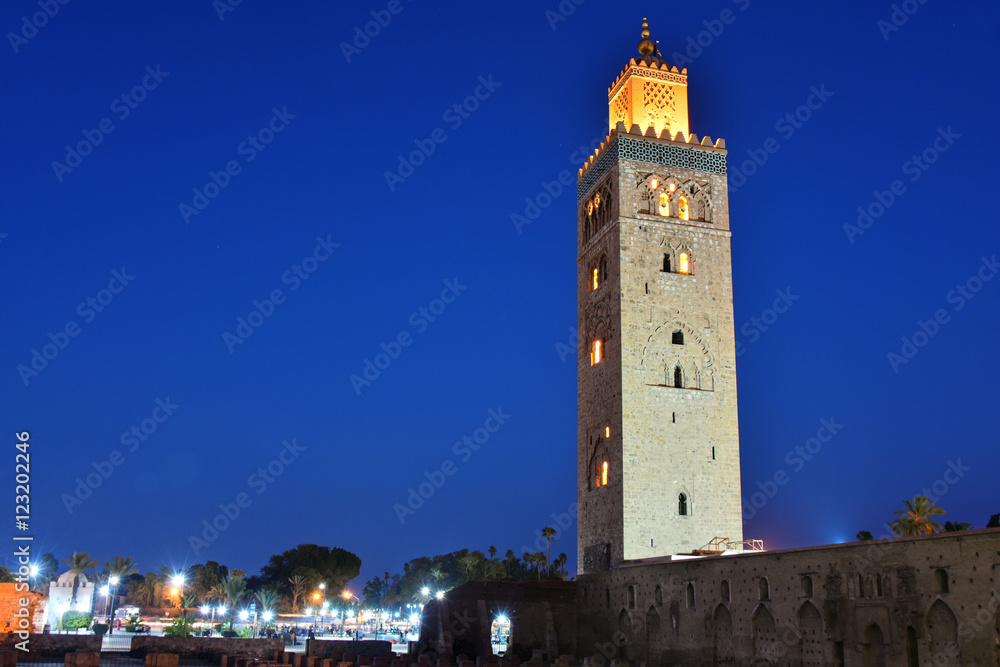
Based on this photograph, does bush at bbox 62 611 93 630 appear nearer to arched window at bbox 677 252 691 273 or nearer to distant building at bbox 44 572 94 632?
distant building at bbox 44 572 94 632

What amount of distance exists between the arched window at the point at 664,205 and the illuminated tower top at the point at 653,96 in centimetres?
255

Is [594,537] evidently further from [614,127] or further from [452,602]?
[614,127]

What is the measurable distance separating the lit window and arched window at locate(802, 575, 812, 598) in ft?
46.3

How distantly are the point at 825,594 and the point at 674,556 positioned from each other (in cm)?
990

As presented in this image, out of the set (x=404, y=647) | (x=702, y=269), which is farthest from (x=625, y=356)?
(x=404, y=647)

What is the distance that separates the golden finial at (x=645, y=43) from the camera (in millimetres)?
36094

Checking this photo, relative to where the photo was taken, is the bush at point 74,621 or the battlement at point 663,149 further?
the bush at point 74,621

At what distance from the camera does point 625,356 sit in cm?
3148

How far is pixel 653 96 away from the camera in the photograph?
35.0 m

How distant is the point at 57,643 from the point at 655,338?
21.1 m

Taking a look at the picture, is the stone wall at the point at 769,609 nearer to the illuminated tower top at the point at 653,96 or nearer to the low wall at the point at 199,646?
the low wall at the point at 199,646

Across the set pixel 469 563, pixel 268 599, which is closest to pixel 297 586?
pixel 268 599

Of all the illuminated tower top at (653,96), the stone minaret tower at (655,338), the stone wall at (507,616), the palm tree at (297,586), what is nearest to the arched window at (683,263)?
the stone minaret tower at (655,338)

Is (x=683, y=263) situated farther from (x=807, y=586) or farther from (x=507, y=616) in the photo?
(x=807, y=586)
